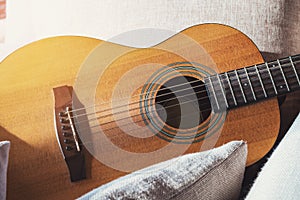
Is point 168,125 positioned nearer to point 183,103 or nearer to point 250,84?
point 183,103

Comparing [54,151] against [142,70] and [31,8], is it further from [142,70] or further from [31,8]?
[31,8]

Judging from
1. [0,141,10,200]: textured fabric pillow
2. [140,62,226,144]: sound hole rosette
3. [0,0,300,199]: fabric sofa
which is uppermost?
[0,0,300,199]: fabric sofa

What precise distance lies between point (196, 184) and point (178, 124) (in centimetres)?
38

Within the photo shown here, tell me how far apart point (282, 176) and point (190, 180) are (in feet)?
0.45

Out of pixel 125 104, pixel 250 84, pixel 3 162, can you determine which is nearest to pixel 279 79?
pixel 250 84

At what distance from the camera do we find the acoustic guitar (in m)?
0.92

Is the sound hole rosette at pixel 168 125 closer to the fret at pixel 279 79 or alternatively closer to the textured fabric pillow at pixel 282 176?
the fret at pixel 279 79

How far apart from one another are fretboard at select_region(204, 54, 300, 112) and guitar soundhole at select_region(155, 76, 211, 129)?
0.10 ft

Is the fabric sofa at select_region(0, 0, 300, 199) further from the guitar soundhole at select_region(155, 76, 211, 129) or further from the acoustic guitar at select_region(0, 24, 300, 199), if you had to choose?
the guitar soundhole at select_region(155, 76, 211, 129)

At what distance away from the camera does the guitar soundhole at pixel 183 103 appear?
0.98m

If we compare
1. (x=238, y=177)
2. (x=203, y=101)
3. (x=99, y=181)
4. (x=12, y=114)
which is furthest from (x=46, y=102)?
(x=238, y=177)

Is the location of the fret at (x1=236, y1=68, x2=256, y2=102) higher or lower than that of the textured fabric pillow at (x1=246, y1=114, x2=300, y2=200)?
higher

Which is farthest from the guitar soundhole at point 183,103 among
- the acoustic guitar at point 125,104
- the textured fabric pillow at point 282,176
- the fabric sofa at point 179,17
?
the textured fabric pillow at point 282,176

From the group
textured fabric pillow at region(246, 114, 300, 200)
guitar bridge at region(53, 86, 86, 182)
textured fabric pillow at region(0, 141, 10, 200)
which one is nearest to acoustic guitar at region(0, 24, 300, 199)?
guitar bridge at region(53, 86, 86, 182)
